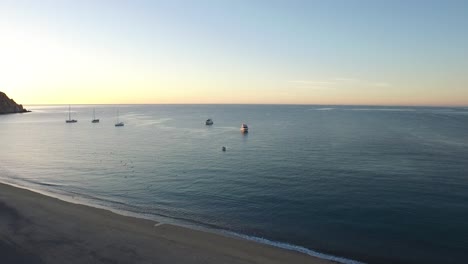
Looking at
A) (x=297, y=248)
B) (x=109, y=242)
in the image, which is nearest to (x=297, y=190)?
(x=297, y=248)

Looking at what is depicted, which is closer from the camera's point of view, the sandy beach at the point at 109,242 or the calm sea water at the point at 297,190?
the sandy beach at the point at 109,242

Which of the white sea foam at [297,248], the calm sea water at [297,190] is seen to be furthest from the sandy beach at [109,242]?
the calm sea water at [297,190]

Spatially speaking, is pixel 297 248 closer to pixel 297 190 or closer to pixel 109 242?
pixel 109 242

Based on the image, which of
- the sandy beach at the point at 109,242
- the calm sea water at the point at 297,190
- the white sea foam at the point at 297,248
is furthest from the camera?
the calm sea water at the point at 297,190

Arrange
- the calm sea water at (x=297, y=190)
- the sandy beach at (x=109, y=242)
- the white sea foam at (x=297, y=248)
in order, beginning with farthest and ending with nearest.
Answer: the calm sea water at (x=297, y=190) → the white sea foam at (x=297, y=248) → the sandy beach at (x=109, y=242)

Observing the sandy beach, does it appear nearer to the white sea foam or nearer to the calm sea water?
the white sea foam

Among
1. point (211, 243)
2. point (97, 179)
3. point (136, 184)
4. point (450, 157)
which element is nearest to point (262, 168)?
point (136, 184)

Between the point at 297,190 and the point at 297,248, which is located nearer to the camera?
Result: the point at 297,248

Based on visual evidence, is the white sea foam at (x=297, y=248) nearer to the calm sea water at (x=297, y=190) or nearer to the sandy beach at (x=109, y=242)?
the calm sea water at (x=297, y=190)

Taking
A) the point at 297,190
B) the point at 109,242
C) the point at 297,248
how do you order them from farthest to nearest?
the point at 297,190
the point at 297,248
the point at 109,242

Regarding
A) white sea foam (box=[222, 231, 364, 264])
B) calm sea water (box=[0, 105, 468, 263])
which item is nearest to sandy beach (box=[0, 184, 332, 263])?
white sea foam (box=[222, 231, 364, 264])
